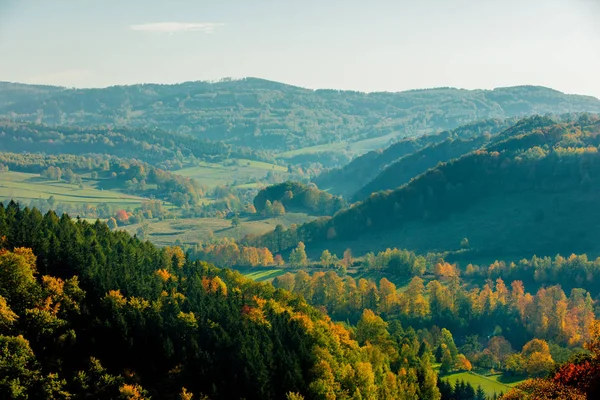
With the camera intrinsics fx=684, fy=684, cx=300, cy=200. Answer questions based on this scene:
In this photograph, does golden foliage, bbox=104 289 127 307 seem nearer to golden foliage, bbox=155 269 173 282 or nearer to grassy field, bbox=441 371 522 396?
golden foliage, bbox=155 269 173 282

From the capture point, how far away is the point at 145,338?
92.3 meters

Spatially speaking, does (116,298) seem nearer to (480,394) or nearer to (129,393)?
(129,393)

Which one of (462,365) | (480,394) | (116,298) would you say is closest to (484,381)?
(462,365)

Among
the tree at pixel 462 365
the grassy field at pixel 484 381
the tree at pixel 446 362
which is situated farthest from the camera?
the tree at pixel 462 365

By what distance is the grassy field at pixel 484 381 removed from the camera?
132m

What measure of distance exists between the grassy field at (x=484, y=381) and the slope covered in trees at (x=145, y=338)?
A: 22758 millimetres

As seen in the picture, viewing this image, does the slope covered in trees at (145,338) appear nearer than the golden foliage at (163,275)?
Yes

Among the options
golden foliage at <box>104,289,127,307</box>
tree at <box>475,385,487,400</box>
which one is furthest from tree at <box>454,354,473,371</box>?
golden foliage at <box>104,289,127,307</box>

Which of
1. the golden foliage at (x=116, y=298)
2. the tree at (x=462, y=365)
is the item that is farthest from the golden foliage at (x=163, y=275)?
the tree at (x=462, y=365)

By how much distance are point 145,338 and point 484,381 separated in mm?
76178

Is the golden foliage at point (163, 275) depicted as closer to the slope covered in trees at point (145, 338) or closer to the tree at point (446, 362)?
the slope covered in trees at point (145, 338)

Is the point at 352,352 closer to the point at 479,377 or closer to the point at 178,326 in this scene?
the point at 178,326

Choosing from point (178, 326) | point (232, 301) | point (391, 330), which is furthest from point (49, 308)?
point (391, 330)

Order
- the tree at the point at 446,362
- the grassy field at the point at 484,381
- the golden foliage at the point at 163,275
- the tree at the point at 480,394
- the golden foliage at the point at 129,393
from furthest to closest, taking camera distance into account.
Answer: the tree at the point at 446,362 < the grassy field at the point at 484,381 < the tree at the point at 480,394 < the golden foliage at the point at 163,275 < the golden foliage at the point at 129,393
